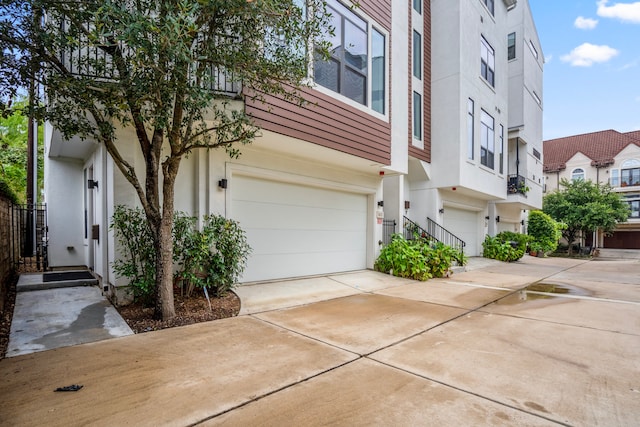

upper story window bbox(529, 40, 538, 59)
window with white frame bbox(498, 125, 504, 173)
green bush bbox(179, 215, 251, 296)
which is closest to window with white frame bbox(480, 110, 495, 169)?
window with white frame bbox(498, 125, 504, 173)

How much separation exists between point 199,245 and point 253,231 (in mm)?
1694

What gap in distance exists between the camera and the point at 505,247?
43.6ft

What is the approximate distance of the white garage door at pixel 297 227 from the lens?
6.77 meters

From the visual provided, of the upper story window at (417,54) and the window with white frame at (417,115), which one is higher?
the upper story window at (417,54)

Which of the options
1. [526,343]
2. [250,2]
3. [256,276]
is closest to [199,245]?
[256,276]

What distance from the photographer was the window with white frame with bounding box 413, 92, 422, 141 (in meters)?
A: 11.1

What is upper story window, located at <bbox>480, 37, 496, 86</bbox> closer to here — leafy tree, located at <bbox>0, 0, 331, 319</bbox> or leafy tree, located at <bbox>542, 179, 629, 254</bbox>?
leafy tree, located at <bbox>0, 0, 331, 319</bbox>

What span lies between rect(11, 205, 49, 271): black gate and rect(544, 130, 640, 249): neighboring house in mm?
33534

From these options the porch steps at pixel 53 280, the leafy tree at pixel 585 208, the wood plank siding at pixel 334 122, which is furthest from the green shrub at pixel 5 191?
the leafy tree at pixel 585 208

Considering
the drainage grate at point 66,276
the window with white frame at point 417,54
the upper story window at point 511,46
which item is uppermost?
the upper story window at point 511,46

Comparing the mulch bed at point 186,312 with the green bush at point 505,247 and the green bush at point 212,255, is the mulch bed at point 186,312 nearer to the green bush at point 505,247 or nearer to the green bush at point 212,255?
the green bush at point 212,255

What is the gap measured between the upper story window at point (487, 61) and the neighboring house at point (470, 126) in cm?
4

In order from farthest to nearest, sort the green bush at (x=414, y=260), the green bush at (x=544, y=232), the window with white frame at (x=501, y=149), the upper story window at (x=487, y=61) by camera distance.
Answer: the green bush at (x=544, y=232) < the window with white frame at (x=501, y=149) < the upper story window at (x=487, y=61) < the green bush at (x=414, y=260)

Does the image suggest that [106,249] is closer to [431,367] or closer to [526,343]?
[431,367]
